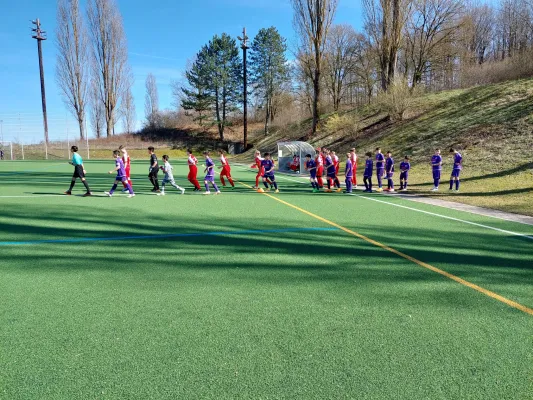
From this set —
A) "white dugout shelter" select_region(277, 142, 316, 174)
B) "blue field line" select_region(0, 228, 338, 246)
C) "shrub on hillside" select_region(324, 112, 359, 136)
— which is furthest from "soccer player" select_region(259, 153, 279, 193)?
"shrub on hillside" select_region(324, 112, 359, 136)

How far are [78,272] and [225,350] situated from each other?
305 cm

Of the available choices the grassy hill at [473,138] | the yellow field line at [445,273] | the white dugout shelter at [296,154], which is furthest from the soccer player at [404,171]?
the white dugout shelter at [296,154]

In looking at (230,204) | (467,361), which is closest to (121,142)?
(230,204)

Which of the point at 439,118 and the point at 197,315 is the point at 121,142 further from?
the point at 197,315

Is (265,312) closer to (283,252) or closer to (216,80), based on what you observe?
(283,252)

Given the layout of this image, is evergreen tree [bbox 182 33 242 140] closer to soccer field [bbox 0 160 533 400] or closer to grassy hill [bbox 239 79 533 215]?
grassy hill [bbox 239 79 533 215]

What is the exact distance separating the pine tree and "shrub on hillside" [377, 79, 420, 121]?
1220 inches

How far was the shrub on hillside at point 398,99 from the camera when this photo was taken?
92.4 feet

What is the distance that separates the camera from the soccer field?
268cm

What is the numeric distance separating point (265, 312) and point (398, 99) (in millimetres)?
29052

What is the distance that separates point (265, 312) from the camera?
3811mm

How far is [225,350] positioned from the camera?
10.1ft

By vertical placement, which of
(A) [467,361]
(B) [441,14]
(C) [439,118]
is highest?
(B) [441,14]

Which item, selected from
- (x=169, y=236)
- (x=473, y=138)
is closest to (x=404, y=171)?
(x=473, y=138)
